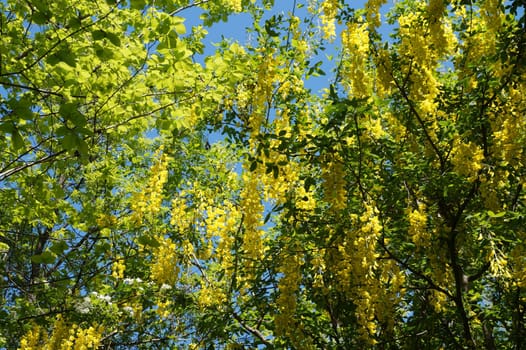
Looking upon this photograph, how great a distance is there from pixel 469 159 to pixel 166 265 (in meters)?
3.43

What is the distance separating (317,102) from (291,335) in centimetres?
480

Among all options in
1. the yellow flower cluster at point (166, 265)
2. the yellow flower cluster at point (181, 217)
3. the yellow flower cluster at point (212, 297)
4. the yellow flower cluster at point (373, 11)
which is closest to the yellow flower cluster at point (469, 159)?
the yellow flower cluster at point (373, 11)

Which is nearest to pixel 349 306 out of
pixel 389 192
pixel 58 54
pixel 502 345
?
pixel 389 192

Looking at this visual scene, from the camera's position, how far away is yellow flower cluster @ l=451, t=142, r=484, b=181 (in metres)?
3.57

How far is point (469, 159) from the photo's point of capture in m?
3.64

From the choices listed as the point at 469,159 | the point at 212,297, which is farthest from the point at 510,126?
the point at 212,297

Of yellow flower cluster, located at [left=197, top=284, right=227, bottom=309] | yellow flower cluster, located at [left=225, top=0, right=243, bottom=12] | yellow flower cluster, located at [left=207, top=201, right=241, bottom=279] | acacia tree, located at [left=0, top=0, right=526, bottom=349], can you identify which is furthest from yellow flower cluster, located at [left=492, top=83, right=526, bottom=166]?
yellow flower cluster, located at [left=225, top=0, right=243, bottom=12]

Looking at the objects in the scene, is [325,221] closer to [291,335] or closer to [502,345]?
[291,335]

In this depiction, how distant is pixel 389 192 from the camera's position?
4.28m

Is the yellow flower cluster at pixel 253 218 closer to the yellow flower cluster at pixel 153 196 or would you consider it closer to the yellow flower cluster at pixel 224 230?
the yellow flower cluster at pixel 224 230

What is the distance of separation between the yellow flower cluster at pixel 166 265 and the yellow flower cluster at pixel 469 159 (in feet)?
10.7

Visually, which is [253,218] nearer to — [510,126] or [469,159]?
[469,159]

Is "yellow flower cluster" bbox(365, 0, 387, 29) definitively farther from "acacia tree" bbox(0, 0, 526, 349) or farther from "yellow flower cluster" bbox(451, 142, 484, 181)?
"yellow flower cluster" bbox(451, 142, 484, 181)

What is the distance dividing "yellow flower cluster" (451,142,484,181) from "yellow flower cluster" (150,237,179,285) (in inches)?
128
